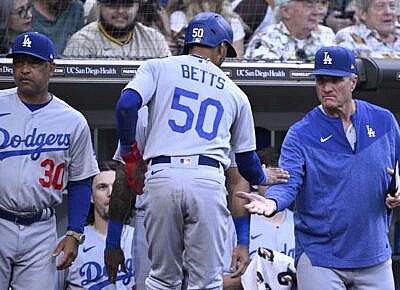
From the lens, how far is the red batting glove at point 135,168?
4625 millimetres

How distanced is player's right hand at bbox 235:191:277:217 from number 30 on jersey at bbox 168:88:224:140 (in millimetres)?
311

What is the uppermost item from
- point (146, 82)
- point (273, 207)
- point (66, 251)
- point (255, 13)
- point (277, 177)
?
point (255, 13)

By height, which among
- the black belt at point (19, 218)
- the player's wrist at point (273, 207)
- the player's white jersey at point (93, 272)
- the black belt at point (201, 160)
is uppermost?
the black belt at point (201, 160)

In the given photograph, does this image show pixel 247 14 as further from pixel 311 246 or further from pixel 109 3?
pixel 311 246

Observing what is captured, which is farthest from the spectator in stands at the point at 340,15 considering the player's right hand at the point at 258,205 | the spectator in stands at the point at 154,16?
the player's right hand at the point at 258,205

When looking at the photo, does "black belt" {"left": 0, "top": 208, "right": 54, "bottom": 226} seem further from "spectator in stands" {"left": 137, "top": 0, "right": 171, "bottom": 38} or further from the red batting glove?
"spectator in stands" {"left": 137, "top": 0, "right": 171, "bottom": 38}

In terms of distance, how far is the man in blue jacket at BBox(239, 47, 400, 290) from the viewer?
495 centimetres

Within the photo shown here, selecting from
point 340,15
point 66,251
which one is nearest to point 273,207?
point 66,251

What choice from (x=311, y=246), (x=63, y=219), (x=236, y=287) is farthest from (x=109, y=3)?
(x=311, y=246)

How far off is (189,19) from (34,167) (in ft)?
8.55

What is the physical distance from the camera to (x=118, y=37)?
714 cm

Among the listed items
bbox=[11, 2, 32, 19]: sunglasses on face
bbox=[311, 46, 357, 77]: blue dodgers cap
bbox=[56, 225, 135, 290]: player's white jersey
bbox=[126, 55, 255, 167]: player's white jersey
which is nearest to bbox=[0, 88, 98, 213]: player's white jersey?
bbox=[126, 55, 255, 167]: player's white jersey

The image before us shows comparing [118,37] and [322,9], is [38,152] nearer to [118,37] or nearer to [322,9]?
[118,37]

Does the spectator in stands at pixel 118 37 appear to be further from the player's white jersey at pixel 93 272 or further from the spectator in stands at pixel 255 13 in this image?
the player's white jersey at pixel 93 272
